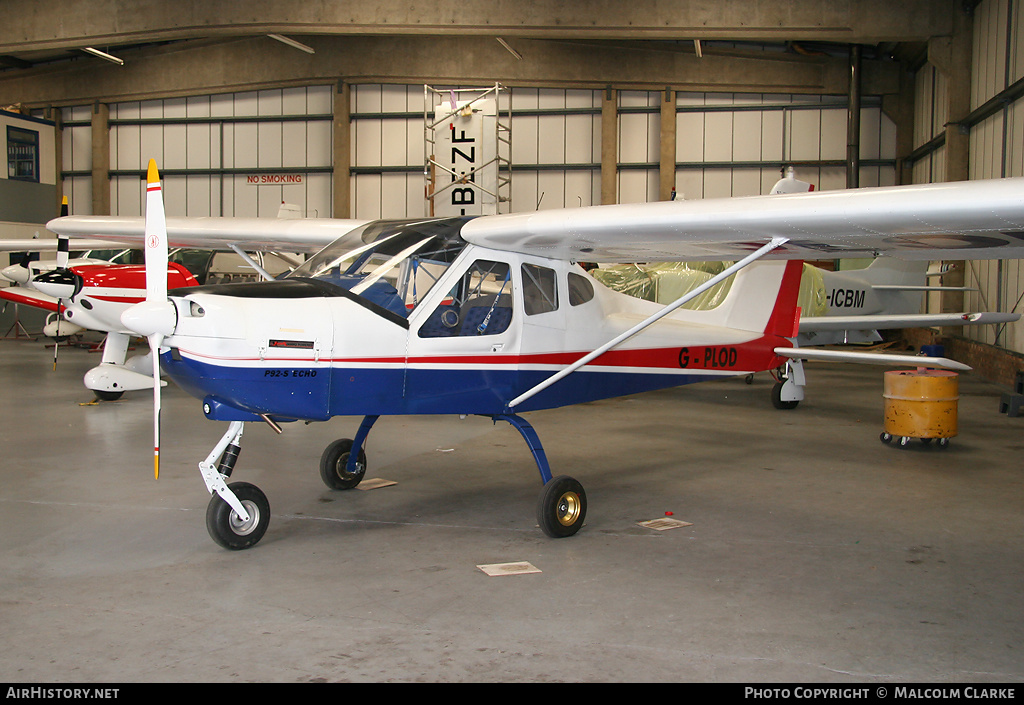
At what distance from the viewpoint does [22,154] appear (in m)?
24.4

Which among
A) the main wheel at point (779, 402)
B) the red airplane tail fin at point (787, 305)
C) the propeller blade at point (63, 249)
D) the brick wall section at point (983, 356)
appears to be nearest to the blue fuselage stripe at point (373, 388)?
the red airplane tail fin at point (787, 305)

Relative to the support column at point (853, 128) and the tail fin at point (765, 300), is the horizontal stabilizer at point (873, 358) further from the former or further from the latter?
the support column at point (853, 128)

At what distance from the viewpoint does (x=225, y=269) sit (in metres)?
15.8

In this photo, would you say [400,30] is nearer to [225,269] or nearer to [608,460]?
[225,269]

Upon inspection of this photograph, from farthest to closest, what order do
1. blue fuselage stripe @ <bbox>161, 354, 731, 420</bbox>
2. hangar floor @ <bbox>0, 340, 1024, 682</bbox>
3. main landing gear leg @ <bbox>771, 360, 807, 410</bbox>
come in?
main landing gear leg @ <bbox>771, 360, 807, 410</bbox> → blue fuselage stripe @ <bbox>161, 354, 731, 420</bbox> → hangar floor @ <bbox>0, 340, 1024, 682</bbox>

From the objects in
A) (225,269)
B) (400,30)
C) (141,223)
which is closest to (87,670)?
(141,223)

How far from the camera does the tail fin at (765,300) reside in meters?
7.45

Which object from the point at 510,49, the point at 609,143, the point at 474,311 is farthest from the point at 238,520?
the point at 609,143

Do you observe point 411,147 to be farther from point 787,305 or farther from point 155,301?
point 155,301

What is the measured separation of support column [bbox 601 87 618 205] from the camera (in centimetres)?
2152

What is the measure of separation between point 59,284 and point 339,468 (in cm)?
545

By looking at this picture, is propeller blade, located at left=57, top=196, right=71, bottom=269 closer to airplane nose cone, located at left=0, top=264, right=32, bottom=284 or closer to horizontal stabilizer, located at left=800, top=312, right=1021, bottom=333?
airplane nose cone, located at left=0, top=264, right=32, bottom=284

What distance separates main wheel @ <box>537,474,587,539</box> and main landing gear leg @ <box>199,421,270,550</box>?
1668 mm

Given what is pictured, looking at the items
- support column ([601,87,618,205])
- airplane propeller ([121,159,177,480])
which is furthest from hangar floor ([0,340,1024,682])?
support column ([601,87,618,205])
